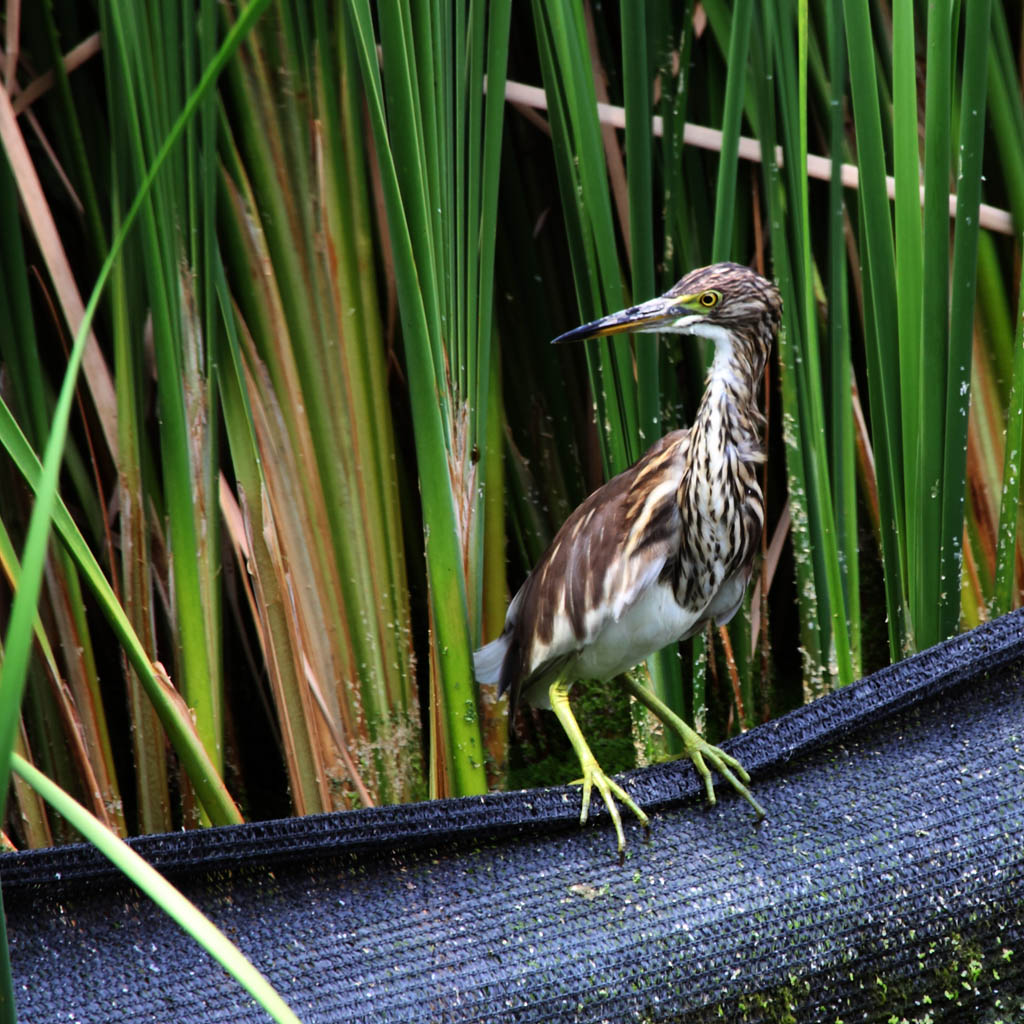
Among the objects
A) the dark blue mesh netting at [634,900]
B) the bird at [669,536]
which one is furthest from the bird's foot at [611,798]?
the bird at [669,536]

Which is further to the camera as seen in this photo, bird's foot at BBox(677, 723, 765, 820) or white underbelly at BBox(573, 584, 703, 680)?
white underbelly at BBox(573, 584, 703, 680)

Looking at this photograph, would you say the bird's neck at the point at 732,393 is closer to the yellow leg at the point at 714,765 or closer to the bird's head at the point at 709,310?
the bird's head at the point at 709,310

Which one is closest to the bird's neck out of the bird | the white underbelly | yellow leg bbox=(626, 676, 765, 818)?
the bird

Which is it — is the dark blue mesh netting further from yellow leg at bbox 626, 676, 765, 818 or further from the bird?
the bird

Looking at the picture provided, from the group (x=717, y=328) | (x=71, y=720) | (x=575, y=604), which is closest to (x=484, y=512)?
(x=575, y=604)

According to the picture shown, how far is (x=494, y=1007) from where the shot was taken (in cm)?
83

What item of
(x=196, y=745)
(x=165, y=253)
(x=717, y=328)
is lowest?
(x=196, y=745)

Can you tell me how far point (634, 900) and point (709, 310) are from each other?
0.57 metres

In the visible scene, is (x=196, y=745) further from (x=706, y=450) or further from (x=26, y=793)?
(x=706, y=450)

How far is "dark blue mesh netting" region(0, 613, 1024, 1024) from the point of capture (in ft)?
2.76

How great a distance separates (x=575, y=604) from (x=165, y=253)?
1.69ft

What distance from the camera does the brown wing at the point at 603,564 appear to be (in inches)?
46.1

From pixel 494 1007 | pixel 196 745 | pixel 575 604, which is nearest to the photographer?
pixel 494 1007

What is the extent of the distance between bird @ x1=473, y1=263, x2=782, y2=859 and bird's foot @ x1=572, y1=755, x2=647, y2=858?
15cm
